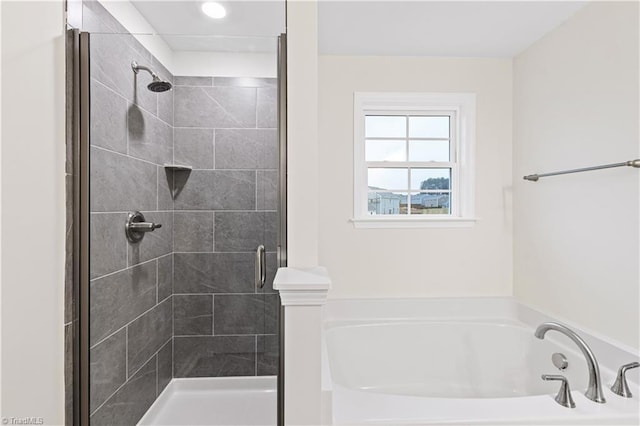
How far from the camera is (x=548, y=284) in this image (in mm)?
2164

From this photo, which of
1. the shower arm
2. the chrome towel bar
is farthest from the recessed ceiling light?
the chrome towel bar

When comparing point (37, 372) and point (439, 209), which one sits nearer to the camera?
point (37, 372)

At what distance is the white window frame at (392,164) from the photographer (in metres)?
2.45

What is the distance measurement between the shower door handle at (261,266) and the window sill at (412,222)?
3.45 ft

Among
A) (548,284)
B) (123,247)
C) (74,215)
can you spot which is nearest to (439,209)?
(548,284)

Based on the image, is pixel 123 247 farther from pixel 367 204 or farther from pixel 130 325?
pixel 367 204

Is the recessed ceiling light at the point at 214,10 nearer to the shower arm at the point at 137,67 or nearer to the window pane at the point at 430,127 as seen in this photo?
the shower arm at the point at 137,67

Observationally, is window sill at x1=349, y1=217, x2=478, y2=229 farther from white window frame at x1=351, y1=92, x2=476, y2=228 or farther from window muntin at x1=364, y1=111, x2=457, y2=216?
window muntin at x1=364, y1=111, x2=457, y2=216

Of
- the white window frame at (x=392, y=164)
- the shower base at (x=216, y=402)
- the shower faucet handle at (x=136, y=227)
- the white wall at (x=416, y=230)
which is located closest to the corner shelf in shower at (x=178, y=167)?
the shower faucet handle at (x=136, y=227)

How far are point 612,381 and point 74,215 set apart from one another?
245 centimetres

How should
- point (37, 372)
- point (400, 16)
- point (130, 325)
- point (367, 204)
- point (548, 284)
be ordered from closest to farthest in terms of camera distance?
point (37, 372) → point (130, 325) → point (400, 16) → point (548, 284) → point (367, 204)

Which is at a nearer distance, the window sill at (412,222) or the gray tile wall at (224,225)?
the gray tile wall at (224,225)

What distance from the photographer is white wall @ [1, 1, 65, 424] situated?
3.82 feet

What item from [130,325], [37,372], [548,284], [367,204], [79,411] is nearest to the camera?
[37,372]
